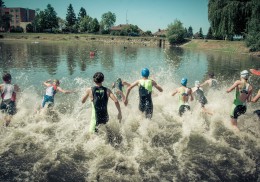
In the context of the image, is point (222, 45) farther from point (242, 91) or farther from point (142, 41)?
point (242, 91)

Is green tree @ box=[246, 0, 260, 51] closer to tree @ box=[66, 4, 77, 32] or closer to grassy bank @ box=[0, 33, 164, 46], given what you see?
grassy bank @ box=[0, 33, 164, 46]

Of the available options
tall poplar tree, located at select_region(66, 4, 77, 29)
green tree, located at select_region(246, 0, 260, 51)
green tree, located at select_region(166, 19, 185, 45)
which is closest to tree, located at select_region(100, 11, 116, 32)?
tall poplar tree, located at select_region(66, 4, 77, 29)

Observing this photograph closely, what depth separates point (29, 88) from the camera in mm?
14523

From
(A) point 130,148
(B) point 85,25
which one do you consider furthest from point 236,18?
(B) point 85,25

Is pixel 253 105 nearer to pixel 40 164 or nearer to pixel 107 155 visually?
pixel 107 155

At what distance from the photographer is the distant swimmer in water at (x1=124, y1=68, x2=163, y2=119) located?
745 centimetres

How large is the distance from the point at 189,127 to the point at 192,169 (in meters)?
2.68

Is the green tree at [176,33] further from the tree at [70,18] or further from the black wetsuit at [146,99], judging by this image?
the black wetsuit at [146,99]

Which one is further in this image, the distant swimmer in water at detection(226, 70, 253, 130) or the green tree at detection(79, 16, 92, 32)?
the green tree at detection(79, 16, 92, 32)

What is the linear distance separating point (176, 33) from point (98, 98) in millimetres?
74052

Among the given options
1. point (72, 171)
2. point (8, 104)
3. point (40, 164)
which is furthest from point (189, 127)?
point (8, 104)

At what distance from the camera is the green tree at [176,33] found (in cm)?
7525

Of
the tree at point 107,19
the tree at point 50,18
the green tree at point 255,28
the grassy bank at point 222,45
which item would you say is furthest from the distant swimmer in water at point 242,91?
the tree at point 107,19

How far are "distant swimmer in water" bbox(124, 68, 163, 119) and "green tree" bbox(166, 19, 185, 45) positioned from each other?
7106 cm
